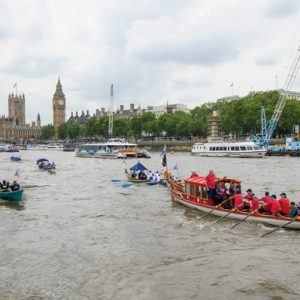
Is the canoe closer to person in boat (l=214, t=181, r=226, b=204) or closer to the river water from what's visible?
the river water

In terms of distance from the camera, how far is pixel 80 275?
64.7 ft

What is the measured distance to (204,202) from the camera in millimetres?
31984

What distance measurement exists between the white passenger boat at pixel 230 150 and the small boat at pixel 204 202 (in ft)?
219

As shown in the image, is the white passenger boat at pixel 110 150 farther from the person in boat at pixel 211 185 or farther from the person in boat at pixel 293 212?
the person in boat at pixel 293 212

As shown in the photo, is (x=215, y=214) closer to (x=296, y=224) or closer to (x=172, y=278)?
(x=296, y=224)

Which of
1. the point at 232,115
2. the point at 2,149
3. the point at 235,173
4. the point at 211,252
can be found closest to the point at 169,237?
the point at 211,252

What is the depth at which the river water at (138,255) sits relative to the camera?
59.1 feet

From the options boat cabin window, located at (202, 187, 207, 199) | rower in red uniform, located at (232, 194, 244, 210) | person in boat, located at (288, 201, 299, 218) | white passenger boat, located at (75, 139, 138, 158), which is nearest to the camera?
person in boat, located at (288, 201, 299, 218)

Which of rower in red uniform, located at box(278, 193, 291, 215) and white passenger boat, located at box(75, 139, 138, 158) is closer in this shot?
rower in red uniform, located at box(278, 193, 291, 215)

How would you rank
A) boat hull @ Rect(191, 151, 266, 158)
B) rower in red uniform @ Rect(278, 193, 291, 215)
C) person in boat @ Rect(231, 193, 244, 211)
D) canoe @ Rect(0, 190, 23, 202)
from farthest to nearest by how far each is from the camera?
1. boat hull @ Rect(191, 151, 266, 158)
2. canoe @ Rect(0, 190, 23, 202)
3. person in boat @ Rect(231, 193, 244, 211)
4. rower in red uniform @ Rect(278, 193, 291, 215)

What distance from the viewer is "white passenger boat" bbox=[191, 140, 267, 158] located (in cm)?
10369

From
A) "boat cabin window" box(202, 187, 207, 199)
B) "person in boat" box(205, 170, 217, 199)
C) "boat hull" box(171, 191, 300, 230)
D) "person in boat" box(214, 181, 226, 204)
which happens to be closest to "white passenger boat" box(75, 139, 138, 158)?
"boat hull" box(171, 191, 300, 230)

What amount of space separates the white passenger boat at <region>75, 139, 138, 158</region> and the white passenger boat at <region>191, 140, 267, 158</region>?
16.9 meters

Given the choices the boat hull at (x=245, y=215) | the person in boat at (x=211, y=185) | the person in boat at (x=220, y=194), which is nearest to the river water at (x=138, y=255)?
the boat hull at (x=245, y=215)
